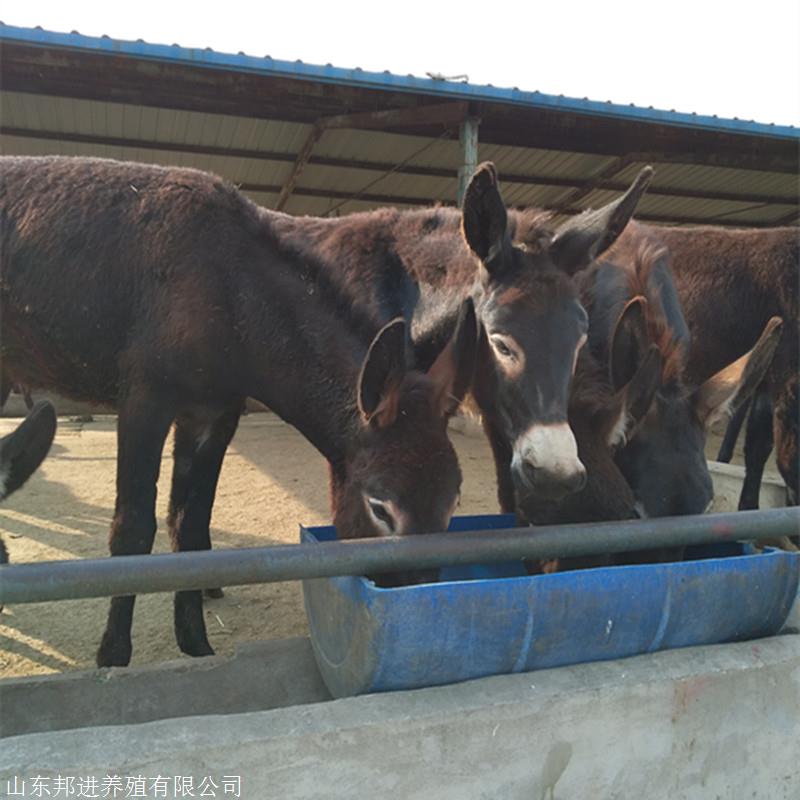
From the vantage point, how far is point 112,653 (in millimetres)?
2881

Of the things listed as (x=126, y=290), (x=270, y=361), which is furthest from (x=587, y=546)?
(x=126, y=290)

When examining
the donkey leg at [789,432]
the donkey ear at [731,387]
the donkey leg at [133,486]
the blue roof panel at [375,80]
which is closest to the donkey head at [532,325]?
the donkey ear at [731,387]

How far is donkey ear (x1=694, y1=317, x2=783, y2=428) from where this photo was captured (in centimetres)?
284

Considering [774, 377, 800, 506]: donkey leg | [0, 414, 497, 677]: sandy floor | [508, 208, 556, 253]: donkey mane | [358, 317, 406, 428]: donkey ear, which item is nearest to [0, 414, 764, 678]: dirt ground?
[0, 414, 497, 677]: sandy floor

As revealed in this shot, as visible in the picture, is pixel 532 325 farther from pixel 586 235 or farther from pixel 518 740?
pixel 518 740

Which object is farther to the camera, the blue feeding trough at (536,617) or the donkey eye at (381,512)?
the donkey eye at (381,512)

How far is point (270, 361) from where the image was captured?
2.99 meters

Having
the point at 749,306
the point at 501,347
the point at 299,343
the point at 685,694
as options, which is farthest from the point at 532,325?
the point at 749,306

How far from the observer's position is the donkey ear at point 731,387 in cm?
284

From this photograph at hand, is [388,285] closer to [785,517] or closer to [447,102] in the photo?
[785,517]

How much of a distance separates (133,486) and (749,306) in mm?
4410

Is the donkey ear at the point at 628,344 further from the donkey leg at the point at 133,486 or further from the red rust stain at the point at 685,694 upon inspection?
the donkey leg at the point at 133,486

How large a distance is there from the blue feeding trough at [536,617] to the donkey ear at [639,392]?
67 centimetres

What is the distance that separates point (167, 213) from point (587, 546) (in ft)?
8.11
